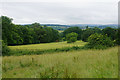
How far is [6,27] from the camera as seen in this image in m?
41.6

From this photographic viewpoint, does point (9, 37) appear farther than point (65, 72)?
Yes

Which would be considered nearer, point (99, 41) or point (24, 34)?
point (99, 41)

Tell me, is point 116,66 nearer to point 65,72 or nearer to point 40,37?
point 65,72

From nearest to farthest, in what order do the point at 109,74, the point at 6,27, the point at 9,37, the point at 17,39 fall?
1. the point at 109,74
2. the point at 6,27
3. the point at 9,37
4. the point at 17,39

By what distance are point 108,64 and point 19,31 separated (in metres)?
54.6

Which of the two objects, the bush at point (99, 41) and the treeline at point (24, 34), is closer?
the bush at point (99, 41)

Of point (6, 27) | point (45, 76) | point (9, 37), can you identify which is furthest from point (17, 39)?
point (45, 76)

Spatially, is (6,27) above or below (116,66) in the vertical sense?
above

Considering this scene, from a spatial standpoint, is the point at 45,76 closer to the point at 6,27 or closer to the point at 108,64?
the point at 108,64

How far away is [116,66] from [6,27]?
42858mm

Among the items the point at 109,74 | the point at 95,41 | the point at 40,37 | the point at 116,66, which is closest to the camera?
the point at 109,74

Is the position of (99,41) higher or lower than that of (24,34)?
lower

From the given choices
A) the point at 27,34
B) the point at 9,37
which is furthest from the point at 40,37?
the point at 9,37

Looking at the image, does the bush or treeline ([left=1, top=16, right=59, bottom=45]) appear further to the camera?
treeline ([left=1, top=16, right=59, bottom=45])
